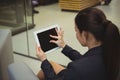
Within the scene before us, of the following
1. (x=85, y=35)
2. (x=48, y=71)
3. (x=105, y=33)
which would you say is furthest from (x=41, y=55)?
(x=105, y=33)

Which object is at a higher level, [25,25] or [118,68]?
[118,68]

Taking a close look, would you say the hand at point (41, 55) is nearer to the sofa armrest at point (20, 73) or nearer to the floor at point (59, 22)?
the sofa armrest at point (20, 73)

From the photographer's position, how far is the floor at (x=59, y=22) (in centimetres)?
339

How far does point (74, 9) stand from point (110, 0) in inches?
52.4

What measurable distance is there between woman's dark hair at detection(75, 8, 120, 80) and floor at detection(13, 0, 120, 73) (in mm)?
1588

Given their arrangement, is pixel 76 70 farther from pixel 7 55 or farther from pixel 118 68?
pixel 7 55

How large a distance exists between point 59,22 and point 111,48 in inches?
123

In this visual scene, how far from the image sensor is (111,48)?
4.98ft

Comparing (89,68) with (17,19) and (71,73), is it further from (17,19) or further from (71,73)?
(17,19)

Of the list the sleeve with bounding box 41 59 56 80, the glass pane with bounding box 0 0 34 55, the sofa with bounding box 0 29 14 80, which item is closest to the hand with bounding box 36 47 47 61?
the sleeve with bounding box 41 59 56 80

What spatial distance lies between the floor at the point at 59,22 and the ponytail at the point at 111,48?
163 cm

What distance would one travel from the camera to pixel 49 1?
21.3 ft

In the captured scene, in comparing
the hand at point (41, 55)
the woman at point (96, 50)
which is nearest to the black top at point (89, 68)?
the woman at point (96, 50)

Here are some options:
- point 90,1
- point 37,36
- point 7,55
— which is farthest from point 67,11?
point 37,36
